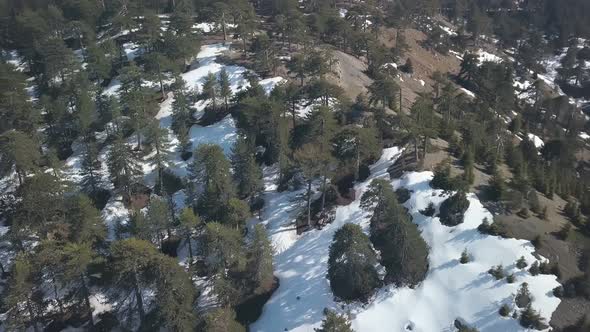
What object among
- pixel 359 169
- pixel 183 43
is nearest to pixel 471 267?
pixel 359 169

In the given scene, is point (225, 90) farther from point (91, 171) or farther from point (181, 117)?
point (91, 171)

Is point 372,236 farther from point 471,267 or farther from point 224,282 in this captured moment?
point 224,282

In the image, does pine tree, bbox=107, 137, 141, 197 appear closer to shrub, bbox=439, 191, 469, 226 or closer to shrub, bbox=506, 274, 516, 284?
shrub, bbox=439, 191, 469, 226

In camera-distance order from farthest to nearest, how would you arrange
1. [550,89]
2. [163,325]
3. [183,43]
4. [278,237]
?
[550,89] → [183,43] → [278,237] → [163,325]

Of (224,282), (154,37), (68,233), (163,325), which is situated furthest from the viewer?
(154,37)

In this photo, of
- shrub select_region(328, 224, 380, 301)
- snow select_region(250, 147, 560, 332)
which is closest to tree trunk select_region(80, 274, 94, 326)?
snow select_region(250, 147, 560, 332)

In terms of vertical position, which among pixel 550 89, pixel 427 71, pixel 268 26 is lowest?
pixel 550 89

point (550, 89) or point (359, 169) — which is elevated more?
point (359, 169)
